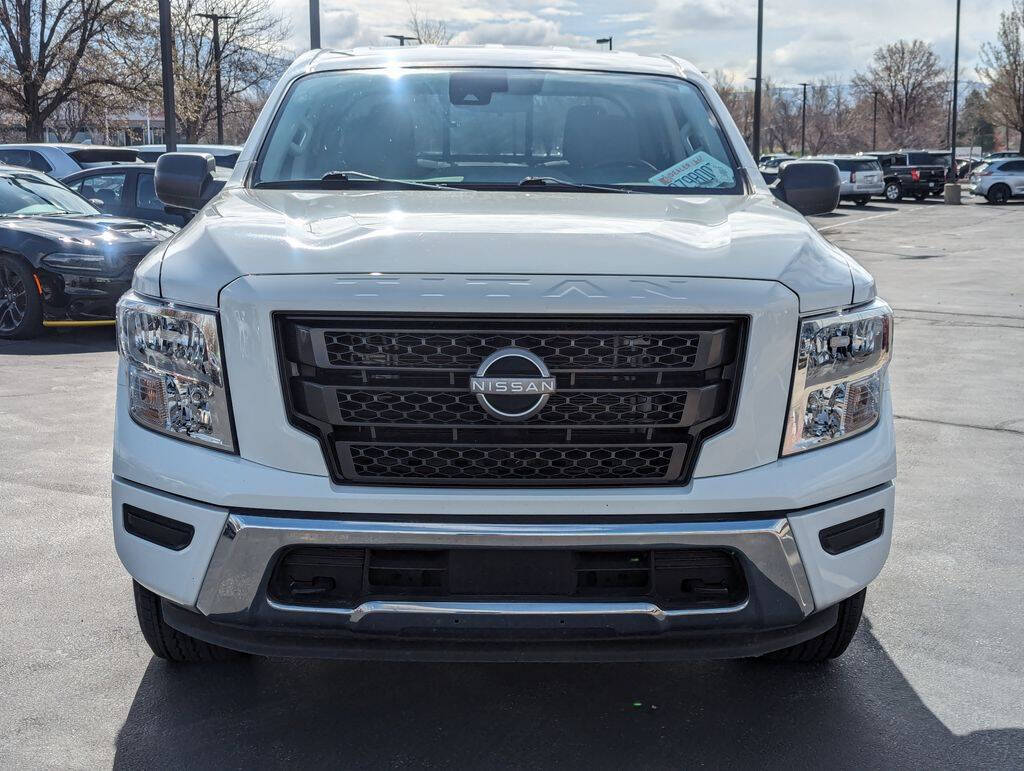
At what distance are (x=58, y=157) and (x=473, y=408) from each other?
17233mm

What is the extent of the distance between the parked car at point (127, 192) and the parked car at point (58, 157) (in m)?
4.33

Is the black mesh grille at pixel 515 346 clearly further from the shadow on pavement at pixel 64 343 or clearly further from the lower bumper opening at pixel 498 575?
the shadow on pavement at pixel 64 343

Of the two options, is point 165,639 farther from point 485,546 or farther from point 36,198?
point 36,198

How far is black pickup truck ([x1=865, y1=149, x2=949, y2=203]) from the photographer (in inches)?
1668

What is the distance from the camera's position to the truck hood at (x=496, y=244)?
2.80m

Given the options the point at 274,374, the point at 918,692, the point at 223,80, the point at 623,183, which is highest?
the point at 223,80

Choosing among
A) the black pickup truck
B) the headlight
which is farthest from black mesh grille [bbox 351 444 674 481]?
the black pickup truck

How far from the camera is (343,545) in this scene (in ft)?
8.86

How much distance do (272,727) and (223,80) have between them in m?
47.6

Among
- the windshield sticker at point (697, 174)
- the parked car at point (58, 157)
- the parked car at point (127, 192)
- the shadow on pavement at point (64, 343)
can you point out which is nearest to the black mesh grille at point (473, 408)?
the windshield sticker at point (697, 174)

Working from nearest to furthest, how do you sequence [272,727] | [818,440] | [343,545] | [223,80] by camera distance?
[343,545] → [818,440] → [272,727] → [223,80]

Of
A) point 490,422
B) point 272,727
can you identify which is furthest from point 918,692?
point 272,727

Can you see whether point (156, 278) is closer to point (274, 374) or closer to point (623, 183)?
point (274, 374)

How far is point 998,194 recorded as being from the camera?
40.7m
